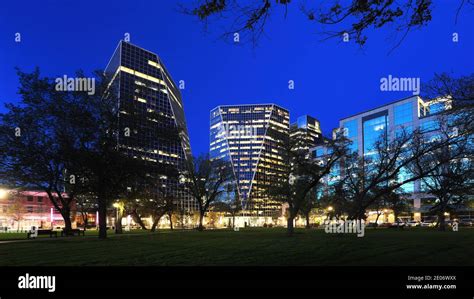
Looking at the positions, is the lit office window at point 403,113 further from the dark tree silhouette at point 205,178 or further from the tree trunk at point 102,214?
the tree trunk at point 102,214

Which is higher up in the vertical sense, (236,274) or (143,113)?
(143,113)

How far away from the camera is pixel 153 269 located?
41.2 feet

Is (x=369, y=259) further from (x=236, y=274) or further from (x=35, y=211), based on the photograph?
(x=35, y=211)

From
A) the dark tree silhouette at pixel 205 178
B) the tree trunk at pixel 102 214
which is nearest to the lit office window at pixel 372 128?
the dark tree silhouette at pixel 205 178

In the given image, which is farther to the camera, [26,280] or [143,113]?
[143,113]

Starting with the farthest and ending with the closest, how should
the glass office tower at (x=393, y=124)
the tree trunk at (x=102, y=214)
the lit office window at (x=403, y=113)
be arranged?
the lit office window at (x=403, y=113)
the glass office tower at (x=393, y=124)
the tree trunk at (x=102, y=214)

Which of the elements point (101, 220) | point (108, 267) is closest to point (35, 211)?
point (101, 220)

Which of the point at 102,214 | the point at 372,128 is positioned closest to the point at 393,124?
the point at 372,128

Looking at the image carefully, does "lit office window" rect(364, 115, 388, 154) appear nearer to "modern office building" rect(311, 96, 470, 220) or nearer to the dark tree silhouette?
"modern office building" rect(311, 96, 470, 220)

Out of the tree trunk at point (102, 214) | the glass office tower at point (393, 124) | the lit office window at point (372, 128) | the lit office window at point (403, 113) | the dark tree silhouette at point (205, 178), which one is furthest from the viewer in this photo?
the lit office window at point (372, 128)

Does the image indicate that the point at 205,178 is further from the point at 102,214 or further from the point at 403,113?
the point at 403,113

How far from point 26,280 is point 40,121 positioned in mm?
24366

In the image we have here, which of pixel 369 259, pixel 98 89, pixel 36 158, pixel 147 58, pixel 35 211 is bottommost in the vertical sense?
pixel 35 211

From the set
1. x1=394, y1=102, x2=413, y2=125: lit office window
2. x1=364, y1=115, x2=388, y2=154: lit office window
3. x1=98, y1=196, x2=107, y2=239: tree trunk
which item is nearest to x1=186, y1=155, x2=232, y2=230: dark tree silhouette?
x1=98, y1=196, x2=107, y2=239: tree trunk
